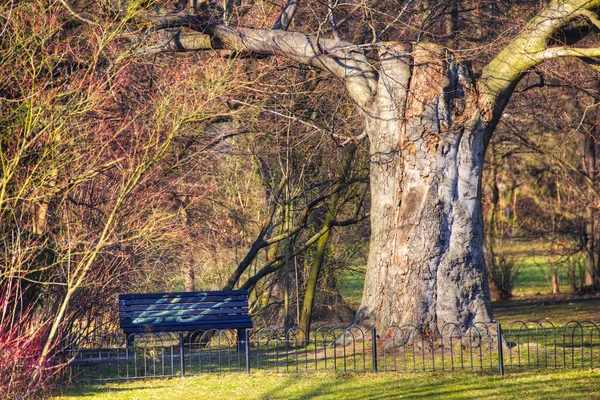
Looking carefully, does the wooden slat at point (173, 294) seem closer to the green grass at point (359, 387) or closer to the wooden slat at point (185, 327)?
the wooden slat at point (185, 327)

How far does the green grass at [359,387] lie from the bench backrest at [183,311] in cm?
109

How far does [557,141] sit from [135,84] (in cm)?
1194

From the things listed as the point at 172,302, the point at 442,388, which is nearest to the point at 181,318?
the point at 172,302

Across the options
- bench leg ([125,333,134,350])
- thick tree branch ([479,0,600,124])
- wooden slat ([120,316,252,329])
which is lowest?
bench leg ([125,333,134,350])

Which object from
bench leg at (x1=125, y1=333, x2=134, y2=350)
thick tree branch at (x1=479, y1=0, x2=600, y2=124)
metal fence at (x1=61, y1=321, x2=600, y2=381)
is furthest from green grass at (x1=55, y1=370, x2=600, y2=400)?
thick tree branch at (x1=479, y1=0, x2=600, y2=124)

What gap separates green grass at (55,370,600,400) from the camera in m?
8.59

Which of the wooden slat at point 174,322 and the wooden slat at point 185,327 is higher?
the wooden slat at point 174,322

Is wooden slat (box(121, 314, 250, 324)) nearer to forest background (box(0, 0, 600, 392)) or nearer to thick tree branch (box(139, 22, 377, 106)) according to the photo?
forest background (box(0, 0, 600, 392))

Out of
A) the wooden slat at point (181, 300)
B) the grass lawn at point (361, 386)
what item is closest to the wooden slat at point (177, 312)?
the wooden slat at point (181, 300)

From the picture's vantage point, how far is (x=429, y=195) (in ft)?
36.3

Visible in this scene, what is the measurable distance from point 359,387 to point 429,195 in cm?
299

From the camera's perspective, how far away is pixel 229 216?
15977mm

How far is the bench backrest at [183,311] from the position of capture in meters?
10.6

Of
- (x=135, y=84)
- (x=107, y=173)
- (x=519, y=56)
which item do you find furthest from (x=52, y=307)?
(x=519, y=56)
